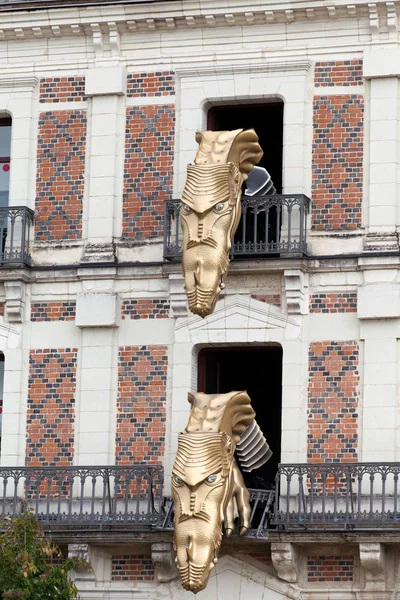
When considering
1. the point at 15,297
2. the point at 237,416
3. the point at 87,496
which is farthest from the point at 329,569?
the point at 15,297

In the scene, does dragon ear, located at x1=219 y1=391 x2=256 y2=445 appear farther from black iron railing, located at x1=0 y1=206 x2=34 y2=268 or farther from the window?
the window

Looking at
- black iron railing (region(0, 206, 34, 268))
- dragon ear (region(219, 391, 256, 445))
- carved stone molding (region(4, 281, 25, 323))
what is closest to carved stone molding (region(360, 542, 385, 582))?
dragon ear (region(219, 391, 256, 445))

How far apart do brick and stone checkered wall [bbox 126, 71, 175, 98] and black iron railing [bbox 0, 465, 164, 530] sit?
5.62 meters

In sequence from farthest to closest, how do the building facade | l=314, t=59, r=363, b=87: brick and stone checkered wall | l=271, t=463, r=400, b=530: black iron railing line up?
l=314, t=59, r=363, b=87: brick and stone checkered wall → the building facade → l=271, t=463, r=400, b=530: black iron railing

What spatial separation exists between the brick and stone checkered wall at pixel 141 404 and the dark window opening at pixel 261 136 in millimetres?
2159

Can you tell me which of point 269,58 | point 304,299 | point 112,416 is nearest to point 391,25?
point 269,58

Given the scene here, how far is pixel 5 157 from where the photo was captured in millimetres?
36094

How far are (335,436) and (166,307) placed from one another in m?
3.15

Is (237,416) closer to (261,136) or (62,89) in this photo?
(261,136)

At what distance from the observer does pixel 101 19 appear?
35.2 meters

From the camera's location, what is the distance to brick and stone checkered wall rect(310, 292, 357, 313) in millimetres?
33750

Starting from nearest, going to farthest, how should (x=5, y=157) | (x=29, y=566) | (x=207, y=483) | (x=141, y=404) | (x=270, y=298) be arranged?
1. (x=29, y=566)
2. (x=207, y=483)
3. (x=270, y=298)
4. (x=141, y=404)
5. (x=5, y=157)

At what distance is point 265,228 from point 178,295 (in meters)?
1.58

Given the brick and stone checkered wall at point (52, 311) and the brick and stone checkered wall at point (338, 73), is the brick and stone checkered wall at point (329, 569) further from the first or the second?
the brick and stone checkered wall at point (338, 73)
